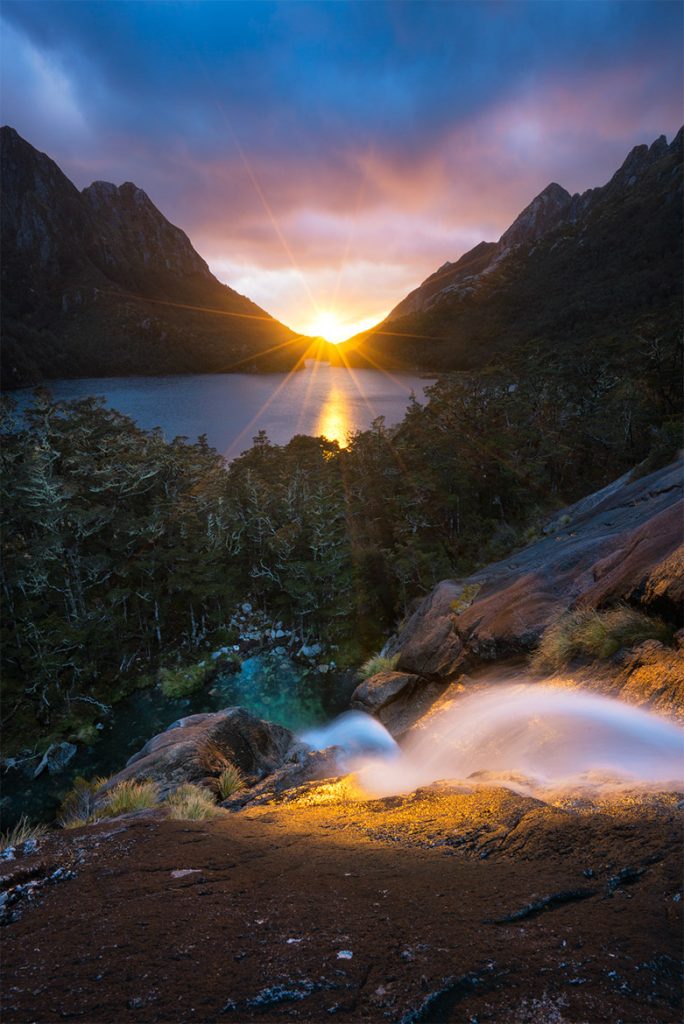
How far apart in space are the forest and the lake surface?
935 inches

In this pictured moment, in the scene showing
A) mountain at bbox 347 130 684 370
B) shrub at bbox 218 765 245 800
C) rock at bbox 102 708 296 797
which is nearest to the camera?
shrub at bbox 218 765 245 800

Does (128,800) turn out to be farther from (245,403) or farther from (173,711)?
(245,403)

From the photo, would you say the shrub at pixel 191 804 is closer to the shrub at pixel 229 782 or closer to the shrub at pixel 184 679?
the shrub at pixel 229 782

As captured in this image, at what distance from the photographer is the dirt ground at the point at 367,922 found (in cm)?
214

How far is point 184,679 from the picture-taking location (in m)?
23.3

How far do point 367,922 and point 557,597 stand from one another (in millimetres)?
8018

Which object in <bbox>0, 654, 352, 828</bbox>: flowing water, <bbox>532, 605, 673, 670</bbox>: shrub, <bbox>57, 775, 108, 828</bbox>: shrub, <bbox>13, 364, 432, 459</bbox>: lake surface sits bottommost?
<bbox>0, 654, 352, 828</bbox>: flowing water

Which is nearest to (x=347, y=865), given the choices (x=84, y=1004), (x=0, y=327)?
(x=84, y=1004)

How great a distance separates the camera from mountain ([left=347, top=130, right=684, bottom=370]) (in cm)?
11462

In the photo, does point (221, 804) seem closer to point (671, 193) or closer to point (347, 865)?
point (347, 865)

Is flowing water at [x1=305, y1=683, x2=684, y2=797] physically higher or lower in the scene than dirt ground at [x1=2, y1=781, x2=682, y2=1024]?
lower

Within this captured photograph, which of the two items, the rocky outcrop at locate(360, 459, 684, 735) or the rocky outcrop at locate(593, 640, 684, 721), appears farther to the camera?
the rocky outcrop at locate(360, 459, 684, 735)

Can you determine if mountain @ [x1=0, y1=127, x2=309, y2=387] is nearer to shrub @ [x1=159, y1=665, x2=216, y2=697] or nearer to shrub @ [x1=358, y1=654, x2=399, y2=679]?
shrub @ [x1=159, y1=665, x2=216, y2=697]

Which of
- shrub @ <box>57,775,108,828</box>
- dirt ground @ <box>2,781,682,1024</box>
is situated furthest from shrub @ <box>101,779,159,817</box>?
dirt ground @ <box>2,781,682,1024</box>
